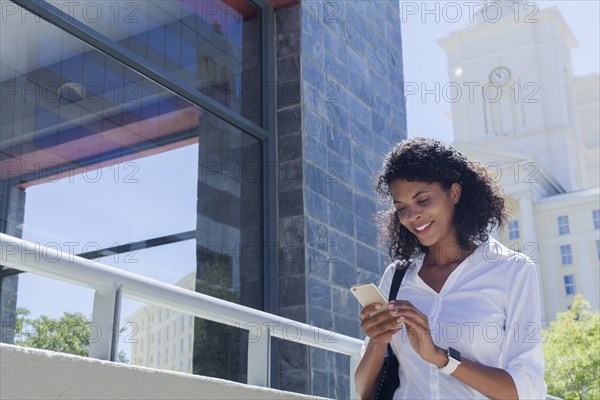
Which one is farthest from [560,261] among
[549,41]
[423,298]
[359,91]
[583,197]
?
[423,298]

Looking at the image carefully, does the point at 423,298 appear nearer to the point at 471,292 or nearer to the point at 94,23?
the point at 471,292

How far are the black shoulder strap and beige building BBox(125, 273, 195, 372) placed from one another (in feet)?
8.78

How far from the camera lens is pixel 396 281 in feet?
9.70

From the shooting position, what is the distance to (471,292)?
2734 millimetres

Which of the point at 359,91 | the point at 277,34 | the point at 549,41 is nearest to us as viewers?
the point at 277,34

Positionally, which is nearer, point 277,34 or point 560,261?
point 277,34

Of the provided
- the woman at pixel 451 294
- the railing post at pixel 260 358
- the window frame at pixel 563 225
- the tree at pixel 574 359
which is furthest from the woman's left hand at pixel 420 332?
the window frame at pixel 563 225

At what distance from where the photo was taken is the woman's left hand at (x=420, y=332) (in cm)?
248

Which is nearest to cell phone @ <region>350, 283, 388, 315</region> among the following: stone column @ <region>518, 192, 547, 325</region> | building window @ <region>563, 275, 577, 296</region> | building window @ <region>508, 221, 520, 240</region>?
stone column @ <region>518, 192, 547, 325</region>

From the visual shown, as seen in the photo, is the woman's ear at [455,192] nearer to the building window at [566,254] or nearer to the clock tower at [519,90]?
the building window at [566,254]

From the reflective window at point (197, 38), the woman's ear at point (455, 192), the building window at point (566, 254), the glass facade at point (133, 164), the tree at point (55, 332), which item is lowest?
the tree at point (55, 332)

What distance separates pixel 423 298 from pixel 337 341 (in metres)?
1.65

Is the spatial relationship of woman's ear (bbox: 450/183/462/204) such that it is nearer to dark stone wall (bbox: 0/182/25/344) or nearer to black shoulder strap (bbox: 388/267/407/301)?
black shoulder strap (bbox: 388/267/407/301)

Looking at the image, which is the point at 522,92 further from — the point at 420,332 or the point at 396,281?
the point at 420,332
